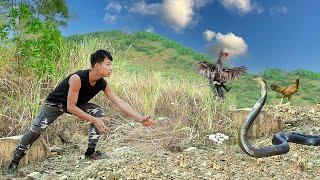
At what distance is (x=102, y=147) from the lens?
319 inches

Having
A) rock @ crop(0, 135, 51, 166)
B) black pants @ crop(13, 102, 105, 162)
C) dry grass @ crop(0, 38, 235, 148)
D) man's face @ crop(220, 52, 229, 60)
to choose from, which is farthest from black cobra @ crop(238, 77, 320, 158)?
rock @ crop(0, 135, 51, 166)

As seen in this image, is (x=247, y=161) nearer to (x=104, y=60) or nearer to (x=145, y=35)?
(x=104, y=60)

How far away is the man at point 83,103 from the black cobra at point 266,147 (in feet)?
3.15

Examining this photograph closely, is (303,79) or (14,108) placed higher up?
(303,79)

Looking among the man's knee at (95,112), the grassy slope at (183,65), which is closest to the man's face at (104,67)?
the man's knee at (95,112)

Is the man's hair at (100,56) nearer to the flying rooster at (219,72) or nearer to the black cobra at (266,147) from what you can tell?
the black cobra at (266,147)

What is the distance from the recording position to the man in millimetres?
6598

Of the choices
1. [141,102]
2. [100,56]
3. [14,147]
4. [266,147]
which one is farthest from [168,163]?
[141,102]

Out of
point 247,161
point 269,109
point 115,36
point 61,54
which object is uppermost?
point 115,36

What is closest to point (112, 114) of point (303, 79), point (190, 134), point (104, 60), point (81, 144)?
point (81, 144)

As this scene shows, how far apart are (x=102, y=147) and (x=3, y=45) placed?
3449mm

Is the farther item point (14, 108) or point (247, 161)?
point (14, 108)

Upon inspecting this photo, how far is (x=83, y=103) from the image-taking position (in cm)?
710

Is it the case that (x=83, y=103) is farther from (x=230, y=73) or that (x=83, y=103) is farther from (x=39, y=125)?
(x=230, y=73)
